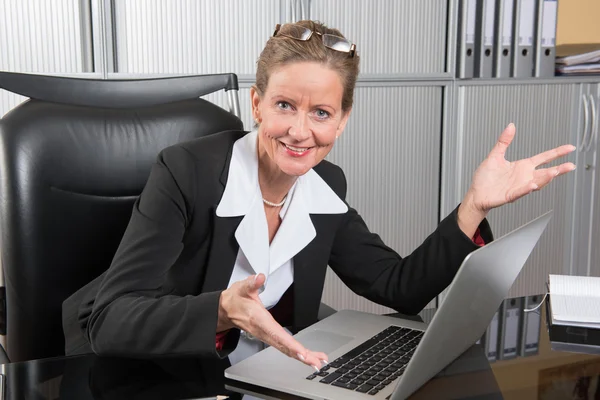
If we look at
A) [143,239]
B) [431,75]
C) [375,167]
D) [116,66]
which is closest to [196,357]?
[143,239]

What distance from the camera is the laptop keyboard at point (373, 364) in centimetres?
91

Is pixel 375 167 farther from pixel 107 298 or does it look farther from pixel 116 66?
pixel 107 298

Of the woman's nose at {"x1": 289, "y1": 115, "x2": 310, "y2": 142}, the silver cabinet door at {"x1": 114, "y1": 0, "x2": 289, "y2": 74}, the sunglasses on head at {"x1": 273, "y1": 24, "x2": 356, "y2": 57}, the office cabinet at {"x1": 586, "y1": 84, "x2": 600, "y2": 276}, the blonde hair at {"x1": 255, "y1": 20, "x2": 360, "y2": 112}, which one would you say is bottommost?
the office cabinet at {"x1": 586, "y1": 84, "x2": 600, "y2": 276}

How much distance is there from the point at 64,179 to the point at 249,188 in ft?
1.07

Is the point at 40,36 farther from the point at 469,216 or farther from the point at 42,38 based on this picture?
the point at 469,216

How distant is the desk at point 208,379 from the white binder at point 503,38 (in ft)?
6.34

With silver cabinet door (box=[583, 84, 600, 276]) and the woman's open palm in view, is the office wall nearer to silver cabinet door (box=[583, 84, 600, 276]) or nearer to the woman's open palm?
silver cabinet door (box=[583, 84, 600, 276])

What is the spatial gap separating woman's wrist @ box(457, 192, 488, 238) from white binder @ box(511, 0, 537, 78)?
5.56 feet

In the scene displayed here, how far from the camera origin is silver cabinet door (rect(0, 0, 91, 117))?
216 centimetres

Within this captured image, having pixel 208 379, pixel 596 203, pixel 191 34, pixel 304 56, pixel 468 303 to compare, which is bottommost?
pixel 596 203

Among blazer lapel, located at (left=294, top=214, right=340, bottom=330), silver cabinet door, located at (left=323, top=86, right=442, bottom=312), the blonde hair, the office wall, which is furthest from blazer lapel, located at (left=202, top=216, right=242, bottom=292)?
the office wall

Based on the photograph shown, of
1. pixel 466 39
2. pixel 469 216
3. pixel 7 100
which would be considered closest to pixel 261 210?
pixel 469 216

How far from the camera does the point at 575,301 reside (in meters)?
1.25

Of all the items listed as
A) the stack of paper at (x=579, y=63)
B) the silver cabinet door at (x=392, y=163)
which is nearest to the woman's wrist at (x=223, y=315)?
the silver cabinet door at (x=392, y=163)
